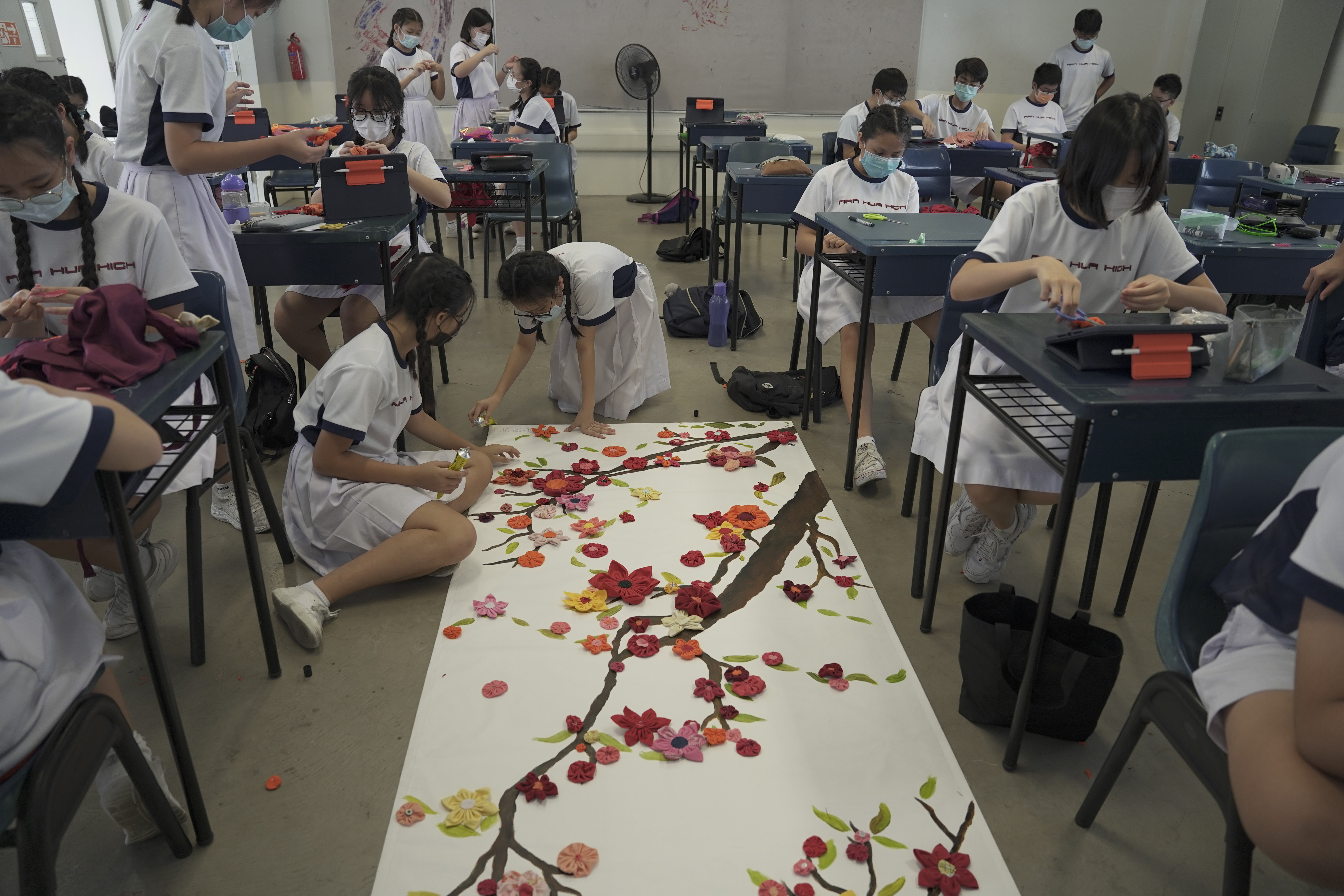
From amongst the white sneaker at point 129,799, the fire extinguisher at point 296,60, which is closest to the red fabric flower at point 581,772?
the white sneaker at point 129,799

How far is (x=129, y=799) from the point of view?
1471mm

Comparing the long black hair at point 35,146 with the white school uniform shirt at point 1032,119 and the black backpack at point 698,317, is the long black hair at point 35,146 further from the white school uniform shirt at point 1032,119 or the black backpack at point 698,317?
the white school uniform shirt at point 1032,119

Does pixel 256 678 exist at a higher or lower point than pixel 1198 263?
lower

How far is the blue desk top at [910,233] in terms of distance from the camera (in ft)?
8.51

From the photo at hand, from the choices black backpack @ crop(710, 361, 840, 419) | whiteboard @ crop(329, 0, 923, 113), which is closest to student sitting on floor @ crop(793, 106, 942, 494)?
black backpack @ crop(710, 361, 840, 419)

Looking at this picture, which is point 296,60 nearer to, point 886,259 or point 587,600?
point 886,259

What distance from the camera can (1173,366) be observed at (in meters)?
1.57

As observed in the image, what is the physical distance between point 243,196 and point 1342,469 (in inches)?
142

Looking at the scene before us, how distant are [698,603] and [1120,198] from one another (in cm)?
141

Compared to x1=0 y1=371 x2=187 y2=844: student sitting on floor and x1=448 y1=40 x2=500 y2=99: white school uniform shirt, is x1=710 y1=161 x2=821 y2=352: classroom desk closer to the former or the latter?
x1=0 y1=371 x2=187 y2=844: student sitting on floor

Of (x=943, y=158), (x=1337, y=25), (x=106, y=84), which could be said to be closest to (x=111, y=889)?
(x=943, y=158)

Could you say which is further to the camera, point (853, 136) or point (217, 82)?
point (853, 136)

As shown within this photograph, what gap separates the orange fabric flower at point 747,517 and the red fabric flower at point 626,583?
367 millimetres

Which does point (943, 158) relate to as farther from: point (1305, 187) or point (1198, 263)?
point (1198, 263)
